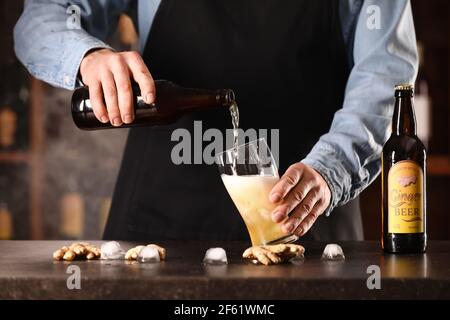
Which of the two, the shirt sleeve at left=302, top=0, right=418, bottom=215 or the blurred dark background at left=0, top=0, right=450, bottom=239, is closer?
the shirt sleeve at left=302, top=0, right=418, bottom=215

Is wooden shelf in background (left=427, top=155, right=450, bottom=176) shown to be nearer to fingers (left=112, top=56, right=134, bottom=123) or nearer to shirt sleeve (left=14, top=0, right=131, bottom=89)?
shirt sleeve (left=14, top=0, right=131, bottom=89)

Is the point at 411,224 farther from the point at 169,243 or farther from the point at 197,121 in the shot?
the point at 197,121

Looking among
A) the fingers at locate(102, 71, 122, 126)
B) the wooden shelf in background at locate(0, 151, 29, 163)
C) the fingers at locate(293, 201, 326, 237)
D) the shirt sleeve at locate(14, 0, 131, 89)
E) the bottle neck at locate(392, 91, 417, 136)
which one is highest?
the shirt sleeve at locate(14, 0, 131, 89)

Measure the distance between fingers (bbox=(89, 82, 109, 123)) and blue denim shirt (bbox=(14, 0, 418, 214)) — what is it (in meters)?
0.17

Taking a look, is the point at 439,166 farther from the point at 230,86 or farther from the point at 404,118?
the point at 404,118

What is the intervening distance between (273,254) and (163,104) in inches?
18.1

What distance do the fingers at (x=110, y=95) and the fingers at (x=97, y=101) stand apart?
18 millimetres

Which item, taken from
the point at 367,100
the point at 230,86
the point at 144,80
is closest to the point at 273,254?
the point at 144,80

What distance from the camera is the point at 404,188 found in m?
1.31

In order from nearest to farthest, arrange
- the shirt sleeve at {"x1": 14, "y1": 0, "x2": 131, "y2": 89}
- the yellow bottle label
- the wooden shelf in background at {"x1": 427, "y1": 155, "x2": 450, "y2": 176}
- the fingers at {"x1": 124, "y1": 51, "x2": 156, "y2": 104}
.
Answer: the yellow bottle label → the fingers at {"x1": 124, "y1": 51, "x2": 156, "y2": 104} → the shirt sleeve at {"x1": 14, "y1": 0, "x2": 131, "y2": 89} → the wooden shelf in background at {"x1": 427, "y1": 155, "x2": 450, "y2": 176}

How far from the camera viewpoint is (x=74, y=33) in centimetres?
172

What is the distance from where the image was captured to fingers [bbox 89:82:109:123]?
1.50 m

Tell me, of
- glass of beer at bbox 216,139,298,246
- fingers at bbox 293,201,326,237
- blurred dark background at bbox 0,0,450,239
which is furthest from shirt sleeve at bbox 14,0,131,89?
blurred dark background at bbox 0,0,450,239

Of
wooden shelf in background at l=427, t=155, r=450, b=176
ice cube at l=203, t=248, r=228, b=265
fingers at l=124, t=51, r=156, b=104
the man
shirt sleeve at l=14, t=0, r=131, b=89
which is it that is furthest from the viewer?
wooden shelf in background at l=427, t=155, r=450, b=176
